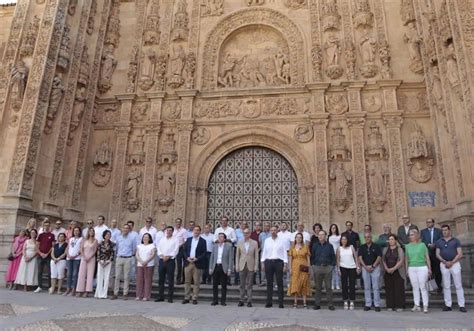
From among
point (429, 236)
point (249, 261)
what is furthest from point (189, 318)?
point (429, 236)

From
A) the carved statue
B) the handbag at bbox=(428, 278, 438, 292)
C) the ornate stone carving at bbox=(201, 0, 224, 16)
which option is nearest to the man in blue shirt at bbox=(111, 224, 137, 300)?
the handbag at bbox=(428, 278, 438, 292)

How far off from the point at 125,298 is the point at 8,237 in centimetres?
413

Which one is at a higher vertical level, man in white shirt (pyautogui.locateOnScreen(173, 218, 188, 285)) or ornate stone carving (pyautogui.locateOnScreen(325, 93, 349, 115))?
ornate stone carving (pyautogui.locateOnScreen(325, 93, 349, 115))

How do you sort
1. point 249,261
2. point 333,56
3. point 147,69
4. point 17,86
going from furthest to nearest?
point 147,69 → point 333,56 → point 17,86 → point 249,261

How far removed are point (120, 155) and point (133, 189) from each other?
1402mm

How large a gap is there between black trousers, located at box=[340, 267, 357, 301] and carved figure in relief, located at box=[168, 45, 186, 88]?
30.9ft

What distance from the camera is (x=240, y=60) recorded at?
15195 millimetres

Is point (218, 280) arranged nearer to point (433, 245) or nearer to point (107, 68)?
point (433, 245)

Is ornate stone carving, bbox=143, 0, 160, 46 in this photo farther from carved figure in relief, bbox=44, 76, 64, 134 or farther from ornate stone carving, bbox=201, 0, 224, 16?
carved figure in relief, bbox=44, 76, 64, 134

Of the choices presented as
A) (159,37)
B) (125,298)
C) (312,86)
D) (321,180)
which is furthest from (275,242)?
(159,37)

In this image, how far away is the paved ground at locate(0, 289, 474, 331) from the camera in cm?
547

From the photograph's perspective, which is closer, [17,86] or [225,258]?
[225,258]

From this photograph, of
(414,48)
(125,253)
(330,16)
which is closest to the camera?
(125,253)

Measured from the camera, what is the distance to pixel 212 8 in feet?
50.9
